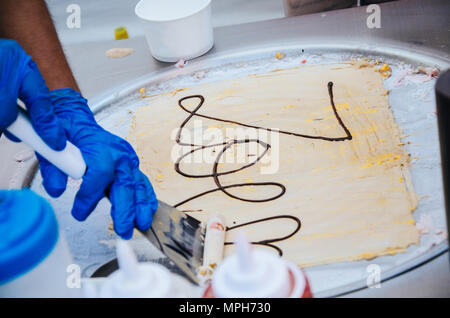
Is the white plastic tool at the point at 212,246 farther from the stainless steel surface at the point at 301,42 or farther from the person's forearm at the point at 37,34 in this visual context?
the person's forearm at the point at 37,34

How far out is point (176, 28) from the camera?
1.58 metres

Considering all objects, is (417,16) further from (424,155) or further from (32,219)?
(32,219)

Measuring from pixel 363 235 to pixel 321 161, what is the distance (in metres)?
0.27

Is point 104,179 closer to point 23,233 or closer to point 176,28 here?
point 23,233

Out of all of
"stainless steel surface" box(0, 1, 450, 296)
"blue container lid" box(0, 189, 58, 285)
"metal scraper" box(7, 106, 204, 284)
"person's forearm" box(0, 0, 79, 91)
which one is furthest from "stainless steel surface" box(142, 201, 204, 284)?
"person's forearm" box(0, 0, 79, 91)

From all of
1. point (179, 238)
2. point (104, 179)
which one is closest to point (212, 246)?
point (179, 238)

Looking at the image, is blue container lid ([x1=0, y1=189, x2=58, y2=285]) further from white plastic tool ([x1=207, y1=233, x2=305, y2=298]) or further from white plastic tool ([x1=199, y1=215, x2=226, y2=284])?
white plastic tool ([x1=199, y1=215, x2=226, y2=284])

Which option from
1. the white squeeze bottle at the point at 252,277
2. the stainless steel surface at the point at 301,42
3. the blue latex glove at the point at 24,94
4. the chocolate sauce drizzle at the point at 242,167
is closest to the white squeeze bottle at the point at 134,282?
the white squeeze bottle at the point at 252,277

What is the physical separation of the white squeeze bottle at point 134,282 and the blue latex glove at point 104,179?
19.5 inches

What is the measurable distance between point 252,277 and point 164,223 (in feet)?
1.97

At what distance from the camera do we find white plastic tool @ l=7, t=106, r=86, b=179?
0.80 metres

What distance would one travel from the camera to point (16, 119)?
79cm

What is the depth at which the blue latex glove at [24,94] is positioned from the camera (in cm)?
77
